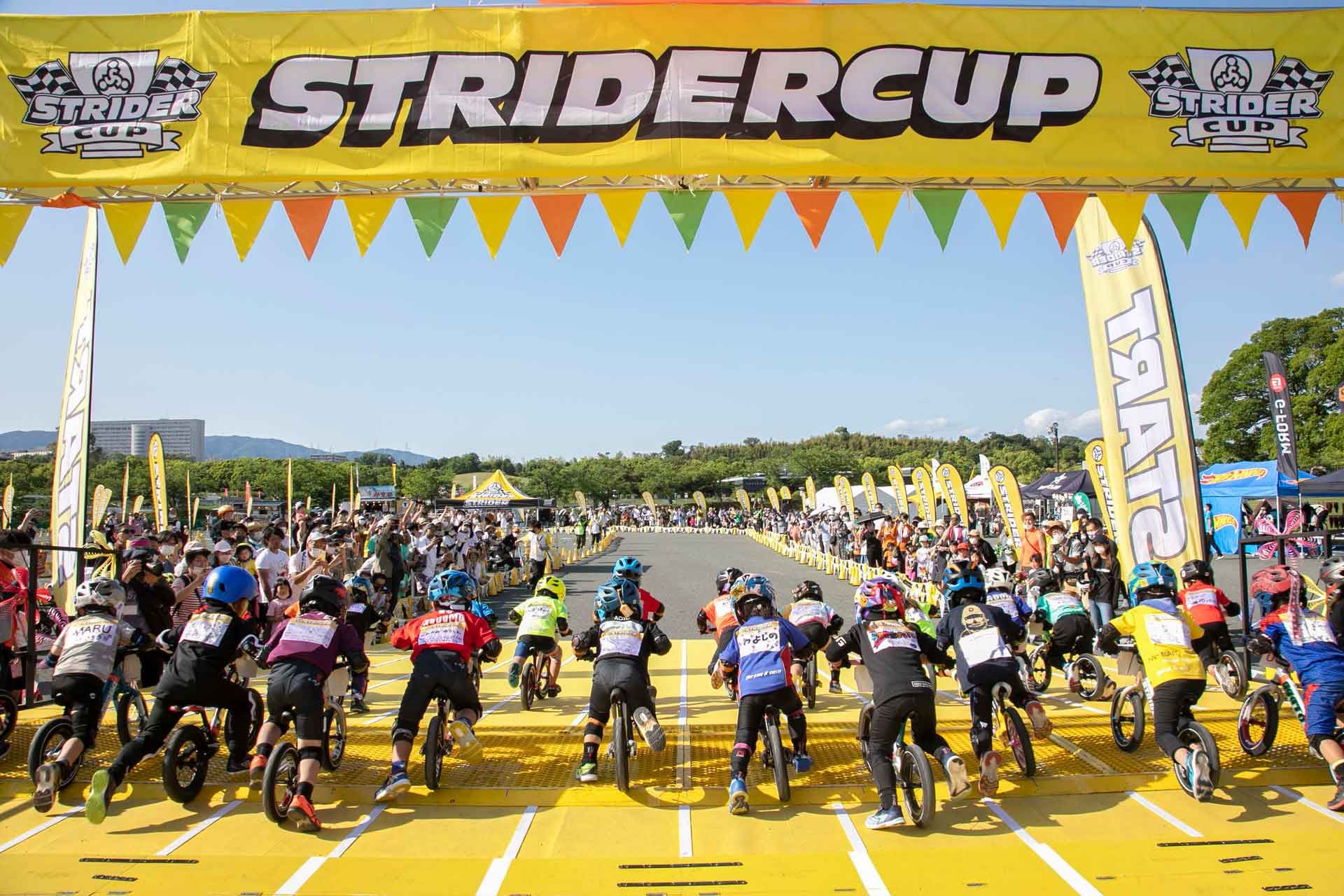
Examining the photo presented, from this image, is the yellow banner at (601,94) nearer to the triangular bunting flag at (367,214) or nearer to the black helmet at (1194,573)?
the triangular bunting flag at (367,214)

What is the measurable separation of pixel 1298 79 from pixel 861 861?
7.44 meters

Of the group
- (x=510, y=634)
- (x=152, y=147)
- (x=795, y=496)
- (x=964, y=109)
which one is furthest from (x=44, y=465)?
(x=964, y=109)

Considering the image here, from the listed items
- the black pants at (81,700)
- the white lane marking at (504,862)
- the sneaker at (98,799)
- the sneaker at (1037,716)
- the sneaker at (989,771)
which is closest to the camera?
the white lane marking at (504,862)

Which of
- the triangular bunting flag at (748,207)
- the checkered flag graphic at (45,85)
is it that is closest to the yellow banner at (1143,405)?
the triangular bunting flag at (748,207)

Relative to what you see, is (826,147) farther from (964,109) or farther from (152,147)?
(152,147)

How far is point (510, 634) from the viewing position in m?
16.3

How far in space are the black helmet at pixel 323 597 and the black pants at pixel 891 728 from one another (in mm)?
4194

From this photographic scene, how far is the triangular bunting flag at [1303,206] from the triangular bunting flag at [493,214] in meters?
6.96

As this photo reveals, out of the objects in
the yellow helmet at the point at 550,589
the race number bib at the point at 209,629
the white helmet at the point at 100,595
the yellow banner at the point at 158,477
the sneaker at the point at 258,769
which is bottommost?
the sneaker at the point at 258,769

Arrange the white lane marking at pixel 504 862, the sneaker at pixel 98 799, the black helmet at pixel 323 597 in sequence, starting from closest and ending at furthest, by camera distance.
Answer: the white lane marking at pixel 504 862 < the sneaker at pixel 98 799 < the black helmet at pixel 323 597

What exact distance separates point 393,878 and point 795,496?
236 ft

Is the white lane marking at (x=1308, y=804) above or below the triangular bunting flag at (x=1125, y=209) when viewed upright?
below

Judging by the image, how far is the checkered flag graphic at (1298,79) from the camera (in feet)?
23.1

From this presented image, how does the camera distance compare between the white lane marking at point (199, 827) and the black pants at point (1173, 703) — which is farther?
the black pants at point (1173, 703)
